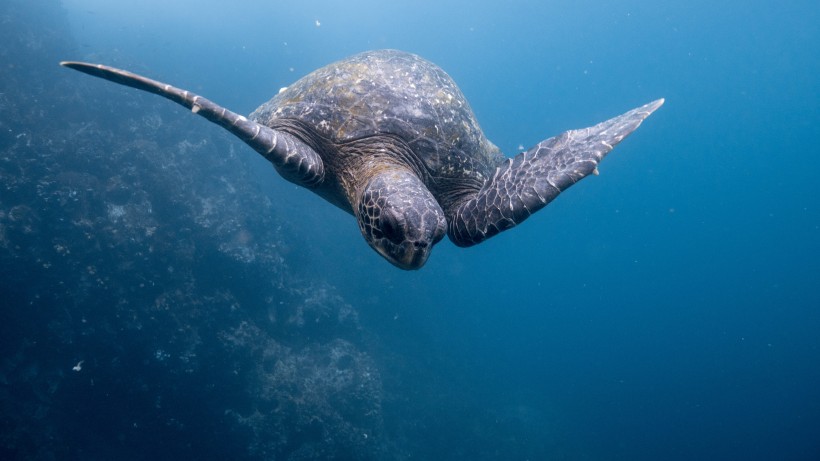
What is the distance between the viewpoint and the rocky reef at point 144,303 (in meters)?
9.80

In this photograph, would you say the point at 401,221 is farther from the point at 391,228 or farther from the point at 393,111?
the point at 393,111

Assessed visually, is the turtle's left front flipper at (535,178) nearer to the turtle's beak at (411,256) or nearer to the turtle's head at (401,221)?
the turtle's head at (401,221)

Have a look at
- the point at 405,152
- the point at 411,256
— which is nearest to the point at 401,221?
the point at 411,256

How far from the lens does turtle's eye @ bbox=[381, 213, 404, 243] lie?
3137mm

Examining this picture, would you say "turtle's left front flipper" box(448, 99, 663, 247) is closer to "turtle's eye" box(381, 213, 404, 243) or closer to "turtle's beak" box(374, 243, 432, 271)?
"turtle's beak" box(374, 243, 432, 271)

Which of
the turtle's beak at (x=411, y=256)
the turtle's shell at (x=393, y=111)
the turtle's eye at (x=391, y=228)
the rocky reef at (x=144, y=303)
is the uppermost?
the turtle's shell at (x=393, y=111)

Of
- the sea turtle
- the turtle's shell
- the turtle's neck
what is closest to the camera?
the sea turtle

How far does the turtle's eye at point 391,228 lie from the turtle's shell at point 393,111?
1647 mm

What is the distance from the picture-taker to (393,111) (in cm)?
463

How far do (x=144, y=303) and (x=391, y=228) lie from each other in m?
11.2

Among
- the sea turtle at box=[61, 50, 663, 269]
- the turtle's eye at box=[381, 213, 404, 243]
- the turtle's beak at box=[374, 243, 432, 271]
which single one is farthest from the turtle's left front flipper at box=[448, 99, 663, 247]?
the turtle's eye at box=[381, 213, 404, 243]

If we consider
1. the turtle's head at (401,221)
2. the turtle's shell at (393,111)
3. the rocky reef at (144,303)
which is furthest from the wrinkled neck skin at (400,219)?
the rocky reef at (144,303)

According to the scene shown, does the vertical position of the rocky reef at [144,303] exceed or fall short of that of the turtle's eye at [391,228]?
it falls short

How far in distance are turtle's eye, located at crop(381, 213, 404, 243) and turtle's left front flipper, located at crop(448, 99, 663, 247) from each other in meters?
1.28
